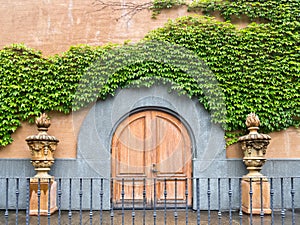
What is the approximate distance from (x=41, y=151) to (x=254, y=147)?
4.06 m

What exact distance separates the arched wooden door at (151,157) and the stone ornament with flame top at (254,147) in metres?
1.19

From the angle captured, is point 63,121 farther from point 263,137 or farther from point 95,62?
point 263,137

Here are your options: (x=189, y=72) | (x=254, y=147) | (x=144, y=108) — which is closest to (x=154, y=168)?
(x=144, y=108)

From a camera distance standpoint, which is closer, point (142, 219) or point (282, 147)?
point (142, 219)

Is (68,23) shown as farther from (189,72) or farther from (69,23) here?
(189,72)

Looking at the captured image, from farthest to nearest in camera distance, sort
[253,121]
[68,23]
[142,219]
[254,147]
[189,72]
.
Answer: [68,23]
[189,72]
[253,121]
[254,147]
[142,219]

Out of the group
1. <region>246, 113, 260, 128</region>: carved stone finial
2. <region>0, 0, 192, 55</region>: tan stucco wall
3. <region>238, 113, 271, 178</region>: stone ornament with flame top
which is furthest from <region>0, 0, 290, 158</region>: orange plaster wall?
<region>238, 113, 271, 178</region>: stone ornament with flame top

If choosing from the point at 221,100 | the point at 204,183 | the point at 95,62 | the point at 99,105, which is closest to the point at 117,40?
the point at 95,62

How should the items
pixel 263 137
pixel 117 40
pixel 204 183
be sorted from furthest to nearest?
pixel 117 40 → pixel 204 183 → pixel 263 137

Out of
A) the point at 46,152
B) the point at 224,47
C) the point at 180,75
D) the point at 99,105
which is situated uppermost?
the point at 224,47

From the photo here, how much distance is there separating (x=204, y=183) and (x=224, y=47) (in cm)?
290

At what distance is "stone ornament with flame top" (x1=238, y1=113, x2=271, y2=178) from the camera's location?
19.1 feet

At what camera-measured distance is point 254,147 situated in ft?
19.2

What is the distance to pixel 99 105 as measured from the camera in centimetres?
659
